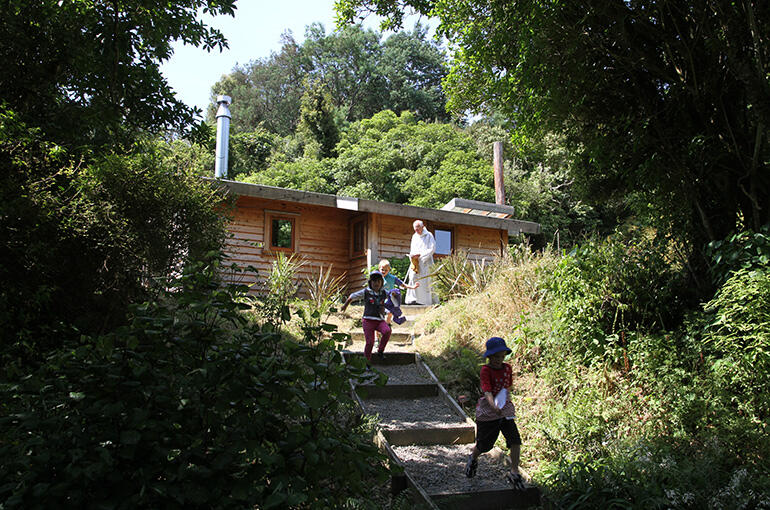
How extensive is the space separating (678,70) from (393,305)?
515cm

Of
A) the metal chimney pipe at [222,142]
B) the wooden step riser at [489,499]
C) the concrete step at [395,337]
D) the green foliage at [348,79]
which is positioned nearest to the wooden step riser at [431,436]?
the wooden step riser at [489,499]

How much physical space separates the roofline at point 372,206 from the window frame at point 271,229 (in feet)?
2.99

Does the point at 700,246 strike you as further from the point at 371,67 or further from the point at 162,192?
the point at 371,67

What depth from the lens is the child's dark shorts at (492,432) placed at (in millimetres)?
4605

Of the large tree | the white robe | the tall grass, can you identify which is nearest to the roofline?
the white robe

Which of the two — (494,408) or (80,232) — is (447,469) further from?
(80,232)

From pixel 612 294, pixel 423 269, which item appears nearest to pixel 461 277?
pixel 423 269

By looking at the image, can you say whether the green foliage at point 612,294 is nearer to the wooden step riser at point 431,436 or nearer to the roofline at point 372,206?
the wooden step riser at point 431,436

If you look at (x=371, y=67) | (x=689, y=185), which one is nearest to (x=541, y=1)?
(x=689, y=185)

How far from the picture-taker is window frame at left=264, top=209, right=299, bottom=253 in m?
14.9

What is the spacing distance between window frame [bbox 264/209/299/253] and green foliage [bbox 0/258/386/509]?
1217cm

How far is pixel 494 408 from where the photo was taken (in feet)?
15.0

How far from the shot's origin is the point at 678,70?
6.64 metres

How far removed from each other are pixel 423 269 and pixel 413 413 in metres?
6.64
